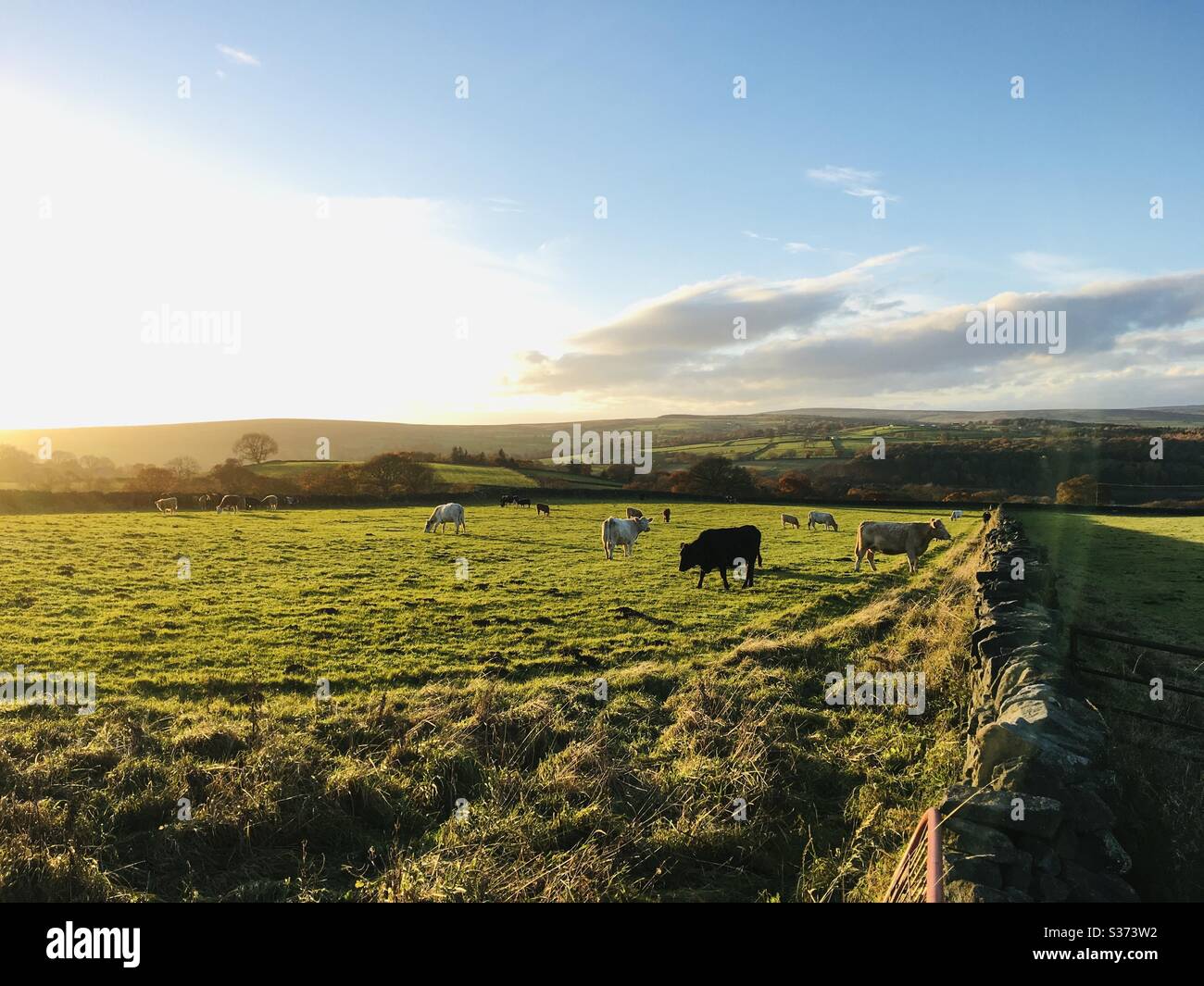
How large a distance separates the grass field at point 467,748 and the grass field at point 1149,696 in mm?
1536

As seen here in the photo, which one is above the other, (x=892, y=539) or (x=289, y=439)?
(x=289, y=439)

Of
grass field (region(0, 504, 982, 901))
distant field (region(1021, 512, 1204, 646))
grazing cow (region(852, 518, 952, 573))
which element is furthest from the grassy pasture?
grass field (region(0, 504, 982, 901))

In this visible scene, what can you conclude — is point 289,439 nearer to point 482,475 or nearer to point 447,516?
point 482,475

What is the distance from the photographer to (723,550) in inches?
764

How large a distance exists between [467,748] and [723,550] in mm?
13565

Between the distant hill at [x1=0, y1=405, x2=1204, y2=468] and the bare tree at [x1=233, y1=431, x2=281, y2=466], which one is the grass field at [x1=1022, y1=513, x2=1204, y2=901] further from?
the distant hill at [x1=0, y1=405, x2=1204, y2=468]

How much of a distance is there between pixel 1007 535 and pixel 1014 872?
2067 cm

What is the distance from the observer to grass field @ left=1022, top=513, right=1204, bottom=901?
447 centimetres

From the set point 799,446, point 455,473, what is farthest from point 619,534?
point 799,446

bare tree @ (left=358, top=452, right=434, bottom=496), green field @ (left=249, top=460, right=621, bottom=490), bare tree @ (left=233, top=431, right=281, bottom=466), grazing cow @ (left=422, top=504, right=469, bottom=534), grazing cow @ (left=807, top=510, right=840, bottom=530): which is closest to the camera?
grazing cow @ (left=422, top=504, right=469, bottom=534)

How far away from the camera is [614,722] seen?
26.4ft

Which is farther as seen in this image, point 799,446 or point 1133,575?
point 799,446

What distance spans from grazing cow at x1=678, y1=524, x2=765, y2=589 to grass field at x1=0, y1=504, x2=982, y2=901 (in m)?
2.86
